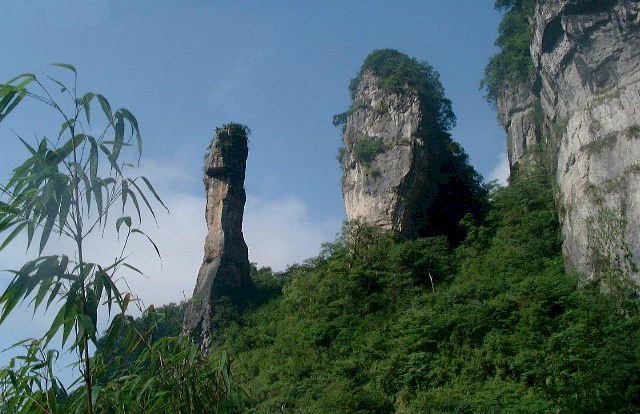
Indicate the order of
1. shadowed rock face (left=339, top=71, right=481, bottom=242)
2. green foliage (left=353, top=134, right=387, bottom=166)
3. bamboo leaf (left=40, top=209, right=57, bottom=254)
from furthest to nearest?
green foliage (left=353, top=134, right=387, bottom=166)
shadowed rock face (left=339, top=71, right=481, bottom=242)
bamboo leaf (left=40, top=209, right=57, bottom=254)

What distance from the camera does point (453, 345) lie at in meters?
14.5

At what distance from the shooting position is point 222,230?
82.7 feet

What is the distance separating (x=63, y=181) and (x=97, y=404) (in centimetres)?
154

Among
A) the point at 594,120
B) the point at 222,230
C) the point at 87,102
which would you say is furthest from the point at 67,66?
the point at 222,230

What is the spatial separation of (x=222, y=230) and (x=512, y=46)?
12.5 metres

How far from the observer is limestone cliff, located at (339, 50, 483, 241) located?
76.1ft

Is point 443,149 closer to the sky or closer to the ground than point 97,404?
closer to the sky

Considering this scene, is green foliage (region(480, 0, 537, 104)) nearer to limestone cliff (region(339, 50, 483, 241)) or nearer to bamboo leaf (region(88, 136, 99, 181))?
limestone cliff (region(339, 50, 483, 241))

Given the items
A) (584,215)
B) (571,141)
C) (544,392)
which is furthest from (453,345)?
(571,141)

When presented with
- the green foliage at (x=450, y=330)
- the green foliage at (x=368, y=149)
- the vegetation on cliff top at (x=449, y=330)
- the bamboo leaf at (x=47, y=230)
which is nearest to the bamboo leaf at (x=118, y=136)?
the bamboo leaf at (x=47, y=230)

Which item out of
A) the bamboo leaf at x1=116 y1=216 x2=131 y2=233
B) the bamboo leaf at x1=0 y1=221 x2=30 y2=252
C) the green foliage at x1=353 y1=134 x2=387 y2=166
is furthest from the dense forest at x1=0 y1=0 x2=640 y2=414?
the green foliage at x1=353 y1=134 x2=387 y2=166

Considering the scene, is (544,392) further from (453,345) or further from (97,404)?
(97,404)

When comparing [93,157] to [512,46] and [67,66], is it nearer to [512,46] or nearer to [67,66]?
[67,66]

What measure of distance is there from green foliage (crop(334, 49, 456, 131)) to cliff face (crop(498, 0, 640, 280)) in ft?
17.9
